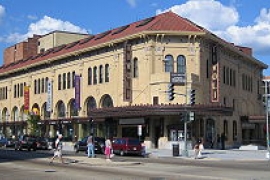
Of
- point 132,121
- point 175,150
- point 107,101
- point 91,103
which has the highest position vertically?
point 107,101

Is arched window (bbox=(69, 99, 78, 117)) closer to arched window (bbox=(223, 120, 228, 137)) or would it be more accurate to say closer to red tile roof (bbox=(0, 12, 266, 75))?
red tile roof (bbox=(0, 12, 266, 75))

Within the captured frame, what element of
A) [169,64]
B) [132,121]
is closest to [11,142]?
[132,121]

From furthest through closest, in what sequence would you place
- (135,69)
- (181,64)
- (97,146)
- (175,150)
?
(135,69) < (181,64) < (97,146) < (175,150)

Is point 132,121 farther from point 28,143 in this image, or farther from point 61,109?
point 61,109

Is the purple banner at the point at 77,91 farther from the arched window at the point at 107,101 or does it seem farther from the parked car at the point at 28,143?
the parked car at the point at 28,143

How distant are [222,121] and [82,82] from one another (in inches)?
714

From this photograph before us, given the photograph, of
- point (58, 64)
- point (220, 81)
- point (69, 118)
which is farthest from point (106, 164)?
point (58, 64)

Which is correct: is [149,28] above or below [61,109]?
above

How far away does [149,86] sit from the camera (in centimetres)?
5072

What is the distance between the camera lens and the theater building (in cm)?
4925

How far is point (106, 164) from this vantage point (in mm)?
26453

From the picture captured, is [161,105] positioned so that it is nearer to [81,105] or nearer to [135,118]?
[135,118]

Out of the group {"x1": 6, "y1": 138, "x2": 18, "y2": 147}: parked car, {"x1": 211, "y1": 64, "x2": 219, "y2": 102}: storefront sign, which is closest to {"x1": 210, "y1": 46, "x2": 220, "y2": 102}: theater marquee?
{"x1": 211, "y1": 64, "x2": 219, "y2": 102}: storefront sign

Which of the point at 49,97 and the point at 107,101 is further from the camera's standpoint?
the point at 49,97
